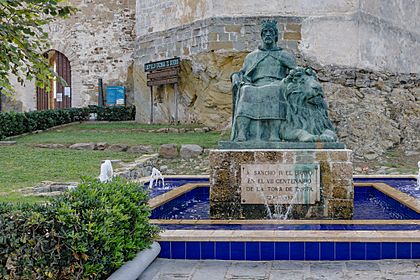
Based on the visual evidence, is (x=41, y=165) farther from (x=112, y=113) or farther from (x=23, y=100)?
(x=23, y=100)

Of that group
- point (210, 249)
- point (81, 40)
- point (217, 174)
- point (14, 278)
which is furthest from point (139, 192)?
point (81, 40)

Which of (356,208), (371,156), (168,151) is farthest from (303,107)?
(371,156)

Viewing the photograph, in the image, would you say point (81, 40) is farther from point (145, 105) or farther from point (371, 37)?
point (371, 37)

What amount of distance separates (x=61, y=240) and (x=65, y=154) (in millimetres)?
8843

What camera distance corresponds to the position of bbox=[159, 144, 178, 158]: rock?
12.5 meters

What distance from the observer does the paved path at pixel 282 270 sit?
13.9ft

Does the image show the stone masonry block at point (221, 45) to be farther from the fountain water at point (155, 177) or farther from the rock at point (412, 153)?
the fountain water at point (155, 177)

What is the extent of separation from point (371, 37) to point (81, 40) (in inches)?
516

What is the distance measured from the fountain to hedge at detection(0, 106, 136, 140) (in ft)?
32.4

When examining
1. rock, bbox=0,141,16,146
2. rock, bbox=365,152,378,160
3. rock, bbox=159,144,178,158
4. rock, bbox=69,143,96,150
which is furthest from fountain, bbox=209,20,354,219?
rock, bbox=0,141,16,146

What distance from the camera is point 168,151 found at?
12.5 meters

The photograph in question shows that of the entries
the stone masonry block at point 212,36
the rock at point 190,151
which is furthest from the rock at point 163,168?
the stone masonry block at point 212,36

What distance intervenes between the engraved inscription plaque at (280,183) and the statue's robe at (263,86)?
626 millimetres

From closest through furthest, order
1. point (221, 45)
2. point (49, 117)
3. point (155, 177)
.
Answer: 1. point (155, 177)
2. point (221, 45)
3. point (49, 117)
